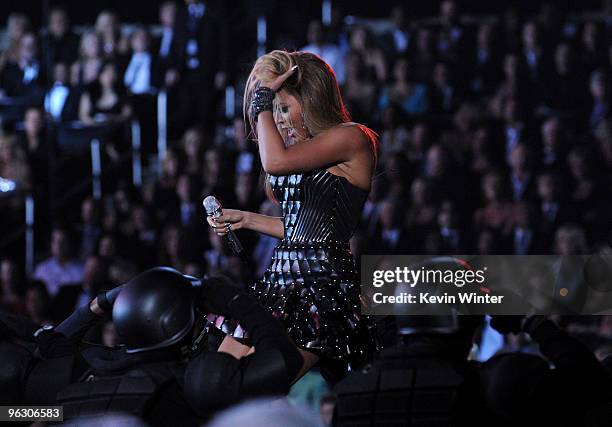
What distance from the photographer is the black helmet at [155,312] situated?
2809 mm

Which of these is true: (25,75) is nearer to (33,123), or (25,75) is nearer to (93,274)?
(33,123)

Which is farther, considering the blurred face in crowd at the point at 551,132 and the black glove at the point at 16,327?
the blurred face in crowd at the point at 551,132

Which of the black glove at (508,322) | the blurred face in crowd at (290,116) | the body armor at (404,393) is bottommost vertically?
the body armor at (404,393)

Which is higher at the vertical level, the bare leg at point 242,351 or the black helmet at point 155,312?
the black helmet at point 155,312

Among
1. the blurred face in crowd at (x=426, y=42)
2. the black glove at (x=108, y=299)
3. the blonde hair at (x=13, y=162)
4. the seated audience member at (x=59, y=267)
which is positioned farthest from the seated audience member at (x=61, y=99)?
the black glove at (x=108, y=299)

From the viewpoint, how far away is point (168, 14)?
973cm

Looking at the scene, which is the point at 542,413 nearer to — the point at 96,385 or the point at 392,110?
the point at 96,385

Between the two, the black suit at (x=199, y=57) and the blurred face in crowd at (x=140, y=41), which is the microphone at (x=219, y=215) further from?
the blurred face in crowd at (x=140, y=41)

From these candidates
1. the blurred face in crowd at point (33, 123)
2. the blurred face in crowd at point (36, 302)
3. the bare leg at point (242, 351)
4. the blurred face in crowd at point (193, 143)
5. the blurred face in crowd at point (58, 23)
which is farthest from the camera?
the blurred face in crowd at point (58, 23)

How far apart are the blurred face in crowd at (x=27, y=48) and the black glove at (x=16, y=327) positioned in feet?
22.7

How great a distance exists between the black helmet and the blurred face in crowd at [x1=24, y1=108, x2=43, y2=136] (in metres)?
7.10

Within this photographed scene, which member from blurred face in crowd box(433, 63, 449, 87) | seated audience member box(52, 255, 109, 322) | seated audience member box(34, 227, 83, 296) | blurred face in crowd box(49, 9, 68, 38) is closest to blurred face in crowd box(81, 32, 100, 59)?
blurred face in crowd box(49, 9, 68, 38)

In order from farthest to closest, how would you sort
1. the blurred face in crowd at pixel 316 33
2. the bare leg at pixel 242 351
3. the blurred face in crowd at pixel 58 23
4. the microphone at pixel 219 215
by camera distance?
the blurred face in crowd at pixel 58 23 < the blurred face in crowd at pixel 316 33 < the microphone at pixel 219 215 < the bare leg at pixel 242 351

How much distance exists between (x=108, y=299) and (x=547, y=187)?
17.4 ft
